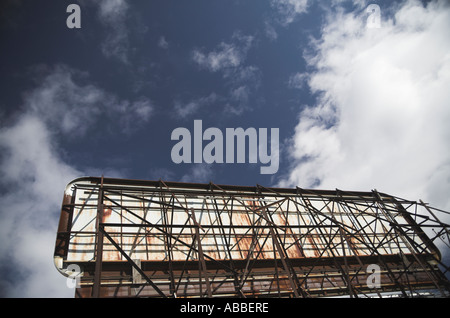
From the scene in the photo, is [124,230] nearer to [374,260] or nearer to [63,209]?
[63,209]

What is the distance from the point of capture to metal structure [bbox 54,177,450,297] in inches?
378

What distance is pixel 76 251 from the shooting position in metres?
10.0

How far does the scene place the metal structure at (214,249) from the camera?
9.61 metres

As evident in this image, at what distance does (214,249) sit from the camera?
11914mm

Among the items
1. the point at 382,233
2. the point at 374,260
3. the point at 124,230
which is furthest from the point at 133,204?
the point at 382,233

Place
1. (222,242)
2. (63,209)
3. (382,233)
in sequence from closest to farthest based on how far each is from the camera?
(63,209) → (222,242) → (382,233)

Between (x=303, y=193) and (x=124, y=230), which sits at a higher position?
(x=303, y=193)
